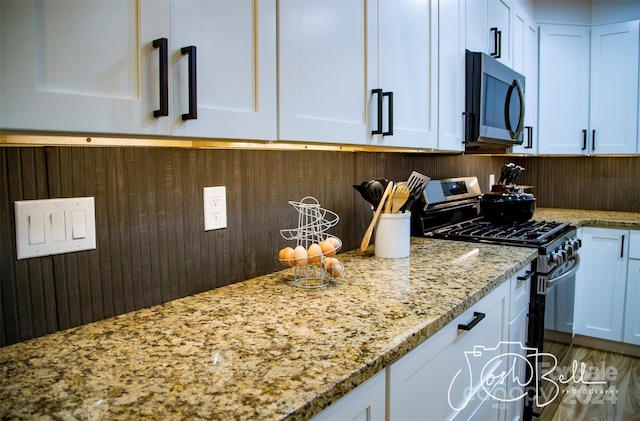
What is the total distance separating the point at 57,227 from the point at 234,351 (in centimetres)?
46

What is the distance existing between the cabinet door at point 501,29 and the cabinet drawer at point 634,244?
4.26 feet

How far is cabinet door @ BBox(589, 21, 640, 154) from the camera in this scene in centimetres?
298

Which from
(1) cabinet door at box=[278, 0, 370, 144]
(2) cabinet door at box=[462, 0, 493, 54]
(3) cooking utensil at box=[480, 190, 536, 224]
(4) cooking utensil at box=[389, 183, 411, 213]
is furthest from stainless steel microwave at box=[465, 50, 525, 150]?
(1) cabinet door at box=[278, 0, 370, 144]

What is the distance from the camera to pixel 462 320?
1.25 metres

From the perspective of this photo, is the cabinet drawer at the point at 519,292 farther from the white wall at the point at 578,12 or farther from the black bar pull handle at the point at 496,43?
the white wall at the point at 578,12

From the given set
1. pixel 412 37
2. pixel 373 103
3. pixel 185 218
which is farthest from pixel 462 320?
pixel 412 37

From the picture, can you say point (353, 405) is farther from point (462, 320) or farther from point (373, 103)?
point (373, 103)

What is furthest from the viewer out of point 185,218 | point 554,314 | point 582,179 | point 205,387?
point 582,179

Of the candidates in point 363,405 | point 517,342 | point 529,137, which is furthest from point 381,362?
point 529,137

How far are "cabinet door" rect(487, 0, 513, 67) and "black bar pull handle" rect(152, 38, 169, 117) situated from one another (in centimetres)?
198

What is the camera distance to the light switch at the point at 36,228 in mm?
912

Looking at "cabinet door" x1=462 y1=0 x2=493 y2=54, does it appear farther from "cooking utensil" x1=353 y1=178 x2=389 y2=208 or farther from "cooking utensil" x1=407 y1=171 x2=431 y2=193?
"cooking utensil" x1=353 y1=178 x2=389 y2=208

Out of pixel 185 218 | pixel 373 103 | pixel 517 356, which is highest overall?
pixel 373 103

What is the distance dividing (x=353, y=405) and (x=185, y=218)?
665mm
